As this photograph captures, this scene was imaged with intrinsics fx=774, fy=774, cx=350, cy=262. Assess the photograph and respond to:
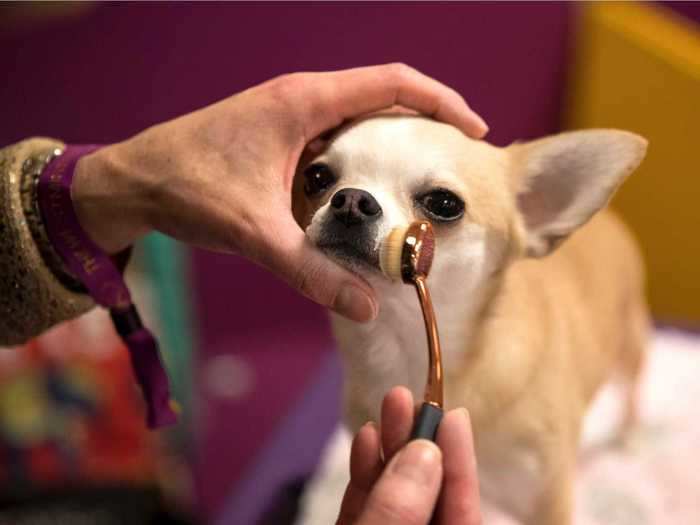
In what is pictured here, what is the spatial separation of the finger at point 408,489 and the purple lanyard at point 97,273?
420mm

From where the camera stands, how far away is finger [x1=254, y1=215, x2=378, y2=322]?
2.25 feet

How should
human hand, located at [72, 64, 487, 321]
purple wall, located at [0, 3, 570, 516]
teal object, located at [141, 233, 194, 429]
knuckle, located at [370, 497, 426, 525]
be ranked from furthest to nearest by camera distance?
teal object, located at [141, 233, 194, 429]
purple wall, located at [0, 3, 570, 516]
human hand, located at [72, 64, 487, 321]
knuckle, located at [370, 497, 426, 525]

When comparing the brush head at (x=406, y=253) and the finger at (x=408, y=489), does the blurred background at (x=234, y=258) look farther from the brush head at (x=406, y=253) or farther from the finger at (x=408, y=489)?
the finger at (x=408, y=489)

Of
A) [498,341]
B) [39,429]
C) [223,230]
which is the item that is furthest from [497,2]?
[39,429]

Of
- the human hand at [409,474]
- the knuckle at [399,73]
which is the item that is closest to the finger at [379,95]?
the knuckle at [399,73]

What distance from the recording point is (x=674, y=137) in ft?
A: 4.26

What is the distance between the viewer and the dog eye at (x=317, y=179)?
2.66 feet

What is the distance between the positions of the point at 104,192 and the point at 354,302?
30cm

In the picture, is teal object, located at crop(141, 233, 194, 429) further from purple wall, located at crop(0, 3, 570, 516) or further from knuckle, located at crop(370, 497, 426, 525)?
knuckle, located at crop(370, 497, 426, 525)

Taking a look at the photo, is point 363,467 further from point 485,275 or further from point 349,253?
point 485,275

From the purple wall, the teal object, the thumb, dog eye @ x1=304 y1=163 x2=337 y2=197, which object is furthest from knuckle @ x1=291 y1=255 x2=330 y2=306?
the teal object

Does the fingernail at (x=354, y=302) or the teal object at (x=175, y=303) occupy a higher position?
the fingernail at (x=354, y=302)

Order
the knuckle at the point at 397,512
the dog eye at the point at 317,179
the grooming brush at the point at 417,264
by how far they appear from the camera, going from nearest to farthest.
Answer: the knuckle at the point at 397,512, the grooming brush at the point at 417,264, the dog eye at the point at 317,179

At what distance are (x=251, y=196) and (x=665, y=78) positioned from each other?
917 mm
